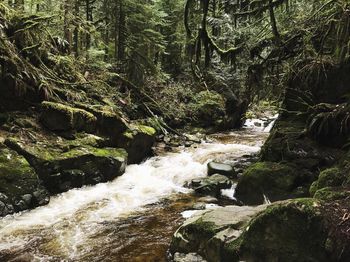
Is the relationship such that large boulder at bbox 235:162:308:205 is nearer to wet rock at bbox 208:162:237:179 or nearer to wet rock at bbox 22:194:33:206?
wet rock at bbox 208:162:237:179

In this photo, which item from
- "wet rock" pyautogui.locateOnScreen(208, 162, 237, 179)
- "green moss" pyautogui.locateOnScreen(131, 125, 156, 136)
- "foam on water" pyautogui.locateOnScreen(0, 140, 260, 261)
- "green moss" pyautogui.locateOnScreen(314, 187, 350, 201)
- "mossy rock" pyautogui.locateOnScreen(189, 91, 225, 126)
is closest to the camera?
"green moss" pyautogui.locateOnScreen(314, 187, 350, 201)

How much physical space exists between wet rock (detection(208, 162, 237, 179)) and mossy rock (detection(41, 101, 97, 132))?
4110 millimetres

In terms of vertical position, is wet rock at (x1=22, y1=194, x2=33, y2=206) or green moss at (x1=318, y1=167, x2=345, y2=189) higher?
green moss at (x1=318, y1=167, x2=345, y2=189)

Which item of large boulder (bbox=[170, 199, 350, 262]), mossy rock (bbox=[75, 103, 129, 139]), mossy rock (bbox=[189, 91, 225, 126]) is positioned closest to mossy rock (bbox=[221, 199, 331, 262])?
large boulder (bbox=[170, 199, 350, 262])

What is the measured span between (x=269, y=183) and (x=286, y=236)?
3.97 m

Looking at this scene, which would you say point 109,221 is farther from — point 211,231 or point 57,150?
point 211,231

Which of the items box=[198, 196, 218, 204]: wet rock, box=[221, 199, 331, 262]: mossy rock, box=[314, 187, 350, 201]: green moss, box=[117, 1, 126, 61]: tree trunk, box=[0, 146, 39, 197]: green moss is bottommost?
box=[198, 196, 218, 204]: wet rock

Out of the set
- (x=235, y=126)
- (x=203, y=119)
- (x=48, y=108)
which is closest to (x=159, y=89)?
(x=203, y=119)

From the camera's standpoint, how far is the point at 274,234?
4457 millimetres

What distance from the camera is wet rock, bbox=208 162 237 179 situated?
10.7m

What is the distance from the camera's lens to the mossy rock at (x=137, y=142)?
1215cm

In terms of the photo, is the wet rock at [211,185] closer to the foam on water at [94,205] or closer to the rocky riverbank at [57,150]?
the foam on water at [94,205]

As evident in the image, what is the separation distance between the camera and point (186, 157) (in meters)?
13.3

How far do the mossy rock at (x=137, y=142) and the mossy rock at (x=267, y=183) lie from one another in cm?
468
